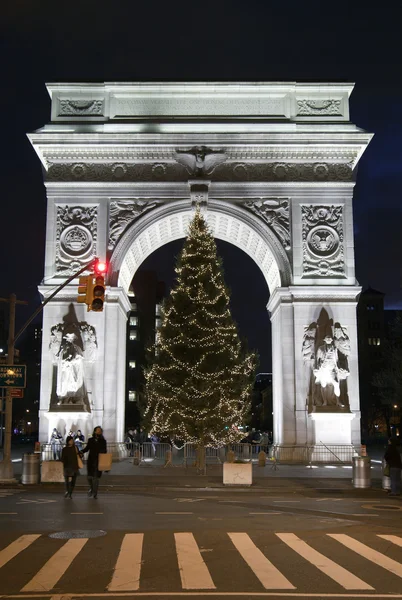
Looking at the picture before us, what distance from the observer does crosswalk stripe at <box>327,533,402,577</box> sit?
34.8ft

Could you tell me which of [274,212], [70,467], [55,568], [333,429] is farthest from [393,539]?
[274,212]

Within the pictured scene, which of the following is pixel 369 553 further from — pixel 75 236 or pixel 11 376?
pixel 75 236

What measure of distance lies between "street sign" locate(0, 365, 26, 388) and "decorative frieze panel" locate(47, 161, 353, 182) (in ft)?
52.9

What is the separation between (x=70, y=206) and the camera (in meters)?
39.8

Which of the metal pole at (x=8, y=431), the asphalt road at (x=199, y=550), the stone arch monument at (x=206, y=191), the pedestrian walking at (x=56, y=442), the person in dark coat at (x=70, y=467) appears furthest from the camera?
the stone arch monument at (x=206, y=191)

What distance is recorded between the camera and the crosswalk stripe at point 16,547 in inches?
440

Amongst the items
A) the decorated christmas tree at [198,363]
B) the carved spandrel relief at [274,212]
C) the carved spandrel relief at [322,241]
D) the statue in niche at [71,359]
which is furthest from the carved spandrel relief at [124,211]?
the carved spandrel relief at [322,241]

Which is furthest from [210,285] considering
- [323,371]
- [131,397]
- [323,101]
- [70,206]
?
[131,397]

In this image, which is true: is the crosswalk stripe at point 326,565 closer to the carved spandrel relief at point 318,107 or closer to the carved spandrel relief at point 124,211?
the carved spandrel relief at point 124,211

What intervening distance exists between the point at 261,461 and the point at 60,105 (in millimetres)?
22093

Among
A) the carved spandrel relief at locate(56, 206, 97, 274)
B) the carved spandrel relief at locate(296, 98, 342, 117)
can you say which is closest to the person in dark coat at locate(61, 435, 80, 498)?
the carved spandrel relief at locate(56, 206, 97, 274)

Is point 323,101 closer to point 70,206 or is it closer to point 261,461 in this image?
point 70,206

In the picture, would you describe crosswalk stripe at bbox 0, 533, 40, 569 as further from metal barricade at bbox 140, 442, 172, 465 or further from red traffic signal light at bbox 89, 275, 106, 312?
metal barricade at bbox 140, 442, 172, 465

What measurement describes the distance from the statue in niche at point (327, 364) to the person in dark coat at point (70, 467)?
57.5 feet
